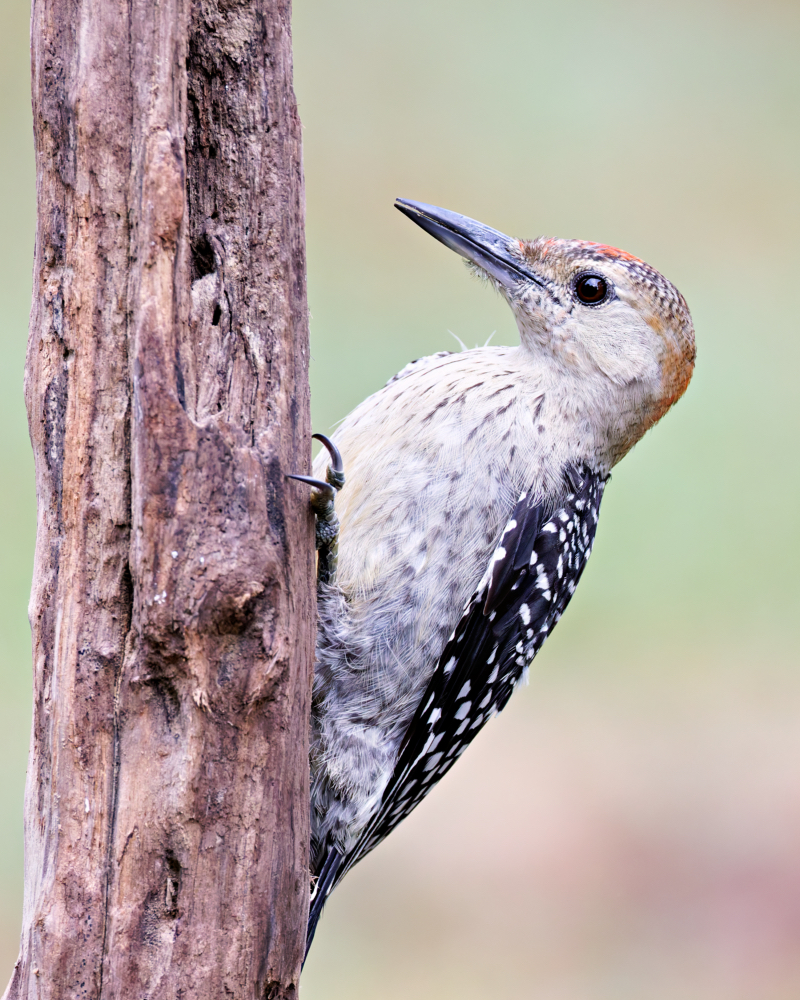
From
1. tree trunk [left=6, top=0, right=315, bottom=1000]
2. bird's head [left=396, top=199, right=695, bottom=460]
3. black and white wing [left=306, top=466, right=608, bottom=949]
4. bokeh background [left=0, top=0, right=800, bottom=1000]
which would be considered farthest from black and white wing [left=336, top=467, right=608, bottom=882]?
bokeh background [left=0, top=0, right=800, bottom=1000]

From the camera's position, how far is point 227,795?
1609 millimetres

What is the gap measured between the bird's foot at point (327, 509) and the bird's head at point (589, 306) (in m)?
0.85

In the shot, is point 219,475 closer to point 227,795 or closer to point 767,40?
point 227,795

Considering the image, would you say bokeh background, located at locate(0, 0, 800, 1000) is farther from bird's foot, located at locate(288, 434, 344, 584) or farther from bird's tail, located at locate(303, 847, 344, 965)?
bird's foot, located at locate(288, 434, 344, 584)

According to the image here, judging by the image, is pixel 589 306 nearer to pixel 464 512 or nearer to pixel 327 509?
pixel 464 512

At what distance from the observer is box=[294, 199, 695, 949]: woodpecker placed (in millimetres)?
2363

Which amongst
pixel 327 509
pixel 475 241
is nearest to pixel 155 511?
pixel 327 509

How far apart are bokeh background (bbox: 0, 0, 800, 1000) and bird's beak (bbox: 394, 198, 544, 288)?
2.44 meters

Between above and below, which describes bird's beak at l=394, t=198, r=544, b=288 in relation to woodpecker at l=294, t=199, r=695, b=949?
above

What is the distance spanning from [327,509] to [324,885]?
1.11 m

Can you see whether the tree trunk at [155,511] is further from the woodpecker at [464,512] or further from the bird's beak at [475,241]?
the bird's beak at [475,241]

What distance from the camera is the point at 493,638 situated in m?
2.45

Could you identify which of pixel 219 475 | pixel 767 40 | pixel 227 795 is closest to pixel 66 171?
pixel 219 475

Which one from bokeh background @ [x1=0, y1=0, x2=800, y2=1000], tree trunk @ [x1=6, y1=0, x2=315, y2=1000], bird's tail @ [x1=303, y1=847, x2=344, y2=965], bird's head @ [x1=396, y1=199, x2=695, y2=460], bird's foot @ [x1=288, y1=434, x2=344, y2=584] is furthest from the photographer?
bokeh background @ [x1=0, y1=0, x2=800, y2=1000]
